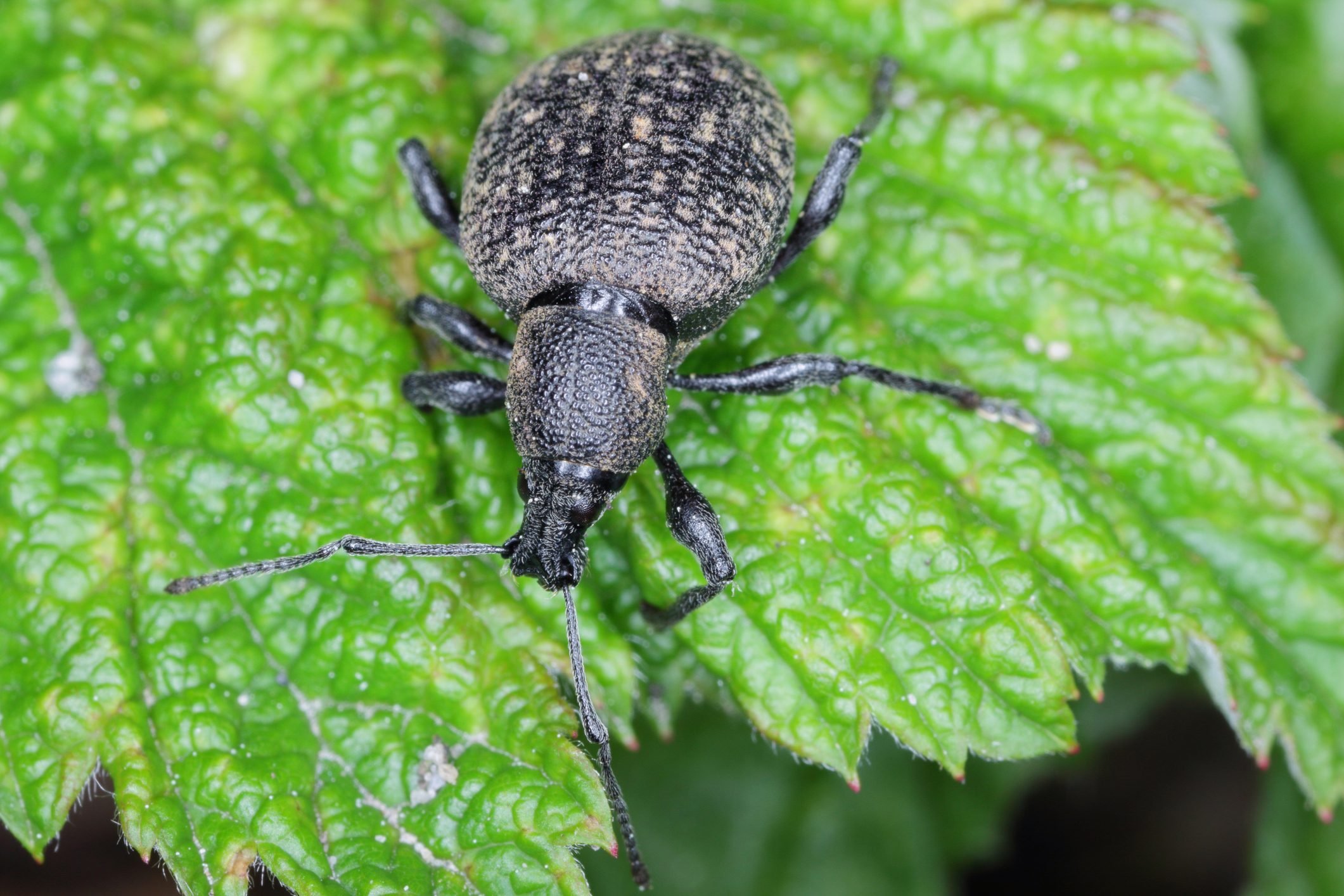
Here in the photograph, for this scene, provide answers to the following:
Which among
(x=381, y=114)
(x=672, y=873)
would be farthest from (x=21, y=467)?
(x=672, y=873)

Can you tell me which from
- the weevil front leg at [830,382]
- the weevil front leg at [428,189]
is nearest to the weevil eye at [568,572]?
the weevil front leg at [830,382]

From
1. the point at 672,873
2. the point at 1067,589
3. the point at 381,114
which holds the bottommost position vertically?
the point at 672,873

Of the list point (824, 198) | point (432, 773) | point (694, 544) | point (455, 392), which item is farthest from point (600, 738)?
point (824, 198)

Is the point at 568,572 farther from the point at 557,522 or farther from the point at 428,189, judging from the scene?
the point at 428,189

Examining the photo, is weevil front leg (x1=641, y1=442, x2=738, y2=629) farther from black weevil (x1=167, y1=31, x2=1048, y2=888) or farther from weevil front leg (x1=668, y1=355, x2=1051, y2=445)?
weevil front leg (x1=668, y1=355, x2=1051, y2=445)

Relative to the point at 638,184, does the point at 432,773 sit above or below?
below

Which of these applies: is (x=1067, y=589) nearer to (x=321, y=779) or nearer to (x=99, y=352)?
(x=321, y=779)

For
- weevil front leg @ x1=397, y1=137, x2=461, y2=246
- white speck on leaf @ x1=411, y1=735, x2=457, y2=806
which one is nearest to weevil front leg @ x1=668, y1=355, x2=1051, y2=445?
weevil front leg @ x1=397, y1=137, x2=461, y2=246

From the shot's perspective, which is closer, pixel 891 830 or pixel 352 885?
pixel 352 885
